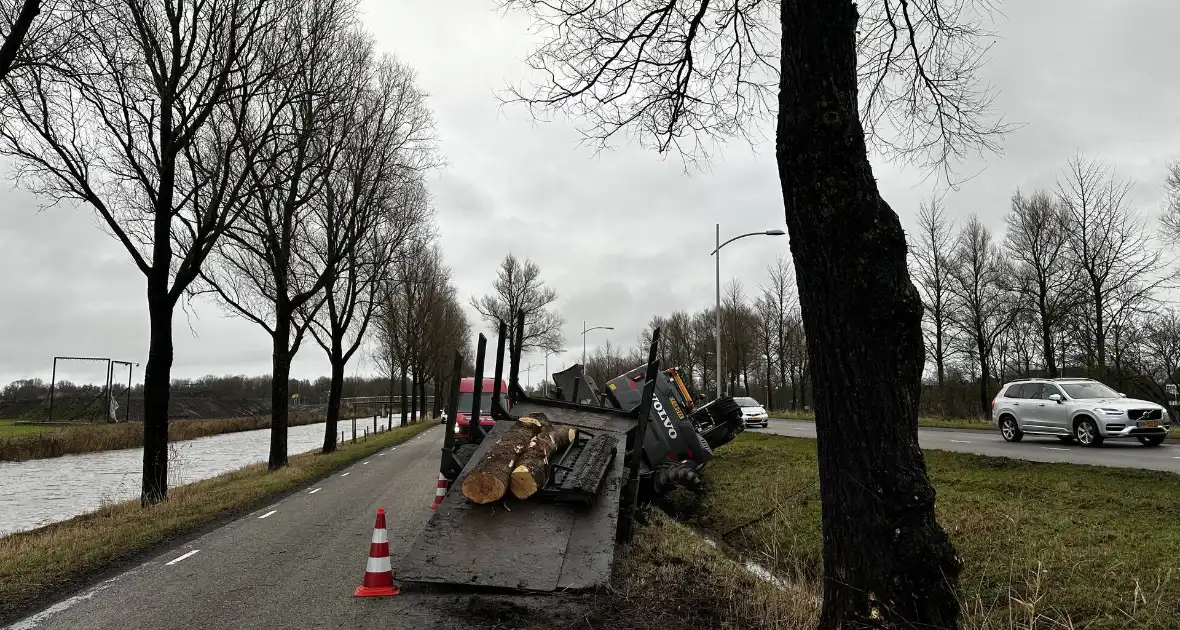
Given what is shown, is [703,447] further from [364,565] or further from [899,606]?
[899,606]

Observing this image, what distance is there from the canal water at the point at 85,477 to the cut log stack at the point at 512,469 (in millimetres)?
9173

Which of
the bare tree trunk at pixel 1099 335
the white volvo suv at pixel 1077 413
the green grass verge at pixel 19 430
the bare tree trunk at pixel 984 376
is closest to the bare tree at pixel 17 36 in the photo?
the white volvo suv at pixel 1077 413

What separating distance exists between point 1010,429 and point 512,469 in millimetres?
16637

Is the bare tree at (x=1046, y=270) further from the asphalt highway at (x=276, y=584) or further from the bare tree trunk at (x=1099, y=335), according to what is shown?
the asphalt highway at (x=276, y=584)

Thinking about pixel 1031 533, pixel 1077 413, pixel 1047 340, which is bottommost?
pixel 1031 533

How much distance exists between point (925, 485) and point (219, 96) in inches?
501

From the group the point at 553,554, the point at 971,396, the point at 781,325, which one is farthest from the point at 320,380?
the point at 553,554

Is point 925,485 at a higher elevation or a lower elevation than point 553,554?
higher

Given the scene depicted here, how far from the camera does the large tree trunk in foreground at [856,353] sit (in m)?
4.00

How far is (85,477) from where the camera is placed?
2100 centimetres

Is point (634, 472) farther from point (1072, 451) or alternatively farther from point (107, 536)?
point (1072, 451)

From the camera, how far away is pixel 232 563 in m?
7.38

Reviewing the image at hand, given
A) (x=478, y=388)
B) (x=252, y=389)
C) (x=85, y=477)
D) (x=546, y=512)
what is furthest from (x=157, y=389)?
(x=252, y=389)

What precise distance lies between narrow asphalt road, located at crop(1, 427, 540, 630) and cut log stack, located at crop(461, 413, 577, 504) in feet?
3.21
